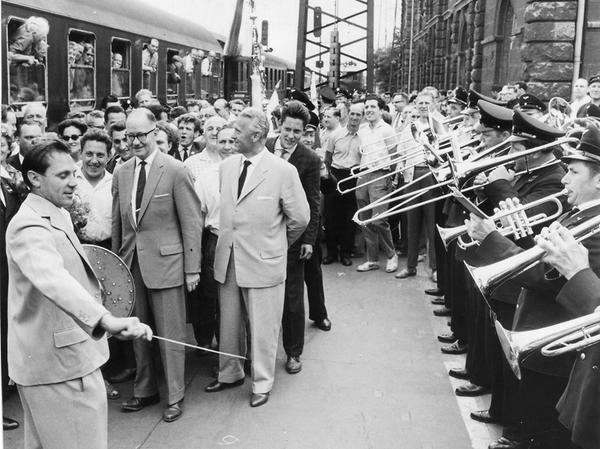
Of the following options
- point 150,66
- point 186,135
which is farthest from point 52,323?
point 150,66

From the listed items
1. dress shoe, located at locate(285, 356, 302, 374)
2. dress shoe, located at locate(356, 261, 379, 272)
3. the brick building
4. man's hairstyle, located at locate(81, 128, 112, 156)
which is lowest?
dress shoe, located at locate(285, 356, 302, 374)

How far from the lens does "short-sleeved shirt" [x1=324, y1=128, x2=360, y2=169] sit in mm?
8781

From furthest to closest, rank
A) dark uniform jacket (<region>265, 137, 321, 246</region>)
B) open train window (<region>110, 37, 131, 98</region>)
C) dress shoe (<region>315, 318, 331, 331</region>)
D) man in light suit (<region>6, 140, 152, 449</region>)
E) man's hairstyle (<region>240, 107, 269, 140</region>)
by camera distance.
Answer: open train window (<region>110, 37, 131, 98</region>), dress shoe (<region>315, 318, 331, 331</region>), dark uniform jacket (<region>265, 137, 321, 246</region>), man's hairstyle (<region>240, 107, 269, 140</region>), man in light suit (<region>6, 140, 152, 449</region>)

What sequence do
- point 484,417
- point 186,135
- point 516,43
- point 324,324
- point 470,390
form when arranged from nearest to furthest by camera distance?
point 484,417 → point 470,390 → point 324,324 → point 186,135 → point 516,43

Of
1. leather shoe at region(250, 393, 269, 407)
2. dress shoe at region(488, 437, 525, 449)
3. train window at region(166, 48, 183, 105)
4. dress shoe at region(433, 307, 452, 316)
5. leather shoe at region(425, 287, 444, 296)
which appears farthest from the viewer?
train window at region(166, 48, 183, 105)

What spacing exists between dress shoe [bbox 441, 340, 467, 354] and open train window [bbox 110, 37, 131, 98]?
288 inches

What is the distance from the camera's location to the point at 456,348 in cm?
589

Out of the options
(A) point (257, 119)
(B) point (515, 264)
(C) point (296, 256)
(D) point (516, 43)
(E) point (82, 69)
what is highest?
(D) point (516, 43)

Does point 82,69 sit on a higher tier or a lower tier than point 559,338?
higher

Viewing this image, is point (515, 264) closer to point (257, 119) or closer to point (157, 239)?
point (257, 119)

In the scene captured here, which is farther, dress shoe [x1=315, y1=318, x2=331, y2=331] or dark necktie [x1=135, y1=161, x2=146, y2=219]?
dress shoe [x1=315, y1=318, x2=331, y2=331]

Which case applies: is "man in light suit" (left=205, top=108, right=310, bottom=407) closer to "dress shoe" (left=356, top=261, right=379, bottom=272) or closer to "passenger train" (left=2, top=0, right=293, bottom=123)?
"dress shoe" (left=356, top=261, right=379, bottom=272)

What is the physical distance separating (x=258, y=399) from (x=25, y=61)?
17.9 ft

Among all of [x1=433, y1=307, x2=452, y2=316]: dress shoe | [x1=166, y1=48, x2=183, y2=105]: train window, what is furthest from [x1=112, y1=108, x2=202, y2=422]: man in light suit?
[x1=166, y1=48, x2=183, y2=105]: train window
